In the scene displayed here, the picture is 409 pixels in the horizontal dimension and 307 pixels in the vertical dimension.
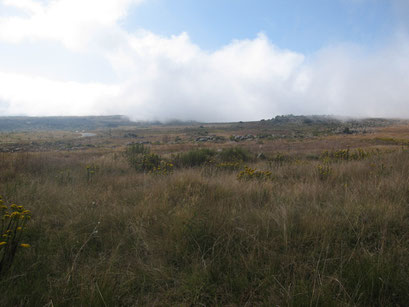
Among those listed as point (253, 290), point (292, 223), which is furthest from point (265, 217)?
point (253, 290)

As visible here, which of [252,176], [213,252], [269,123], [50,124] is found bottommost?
[213,252]

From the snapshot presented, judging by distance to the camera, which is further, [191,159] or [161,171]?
[191,159]

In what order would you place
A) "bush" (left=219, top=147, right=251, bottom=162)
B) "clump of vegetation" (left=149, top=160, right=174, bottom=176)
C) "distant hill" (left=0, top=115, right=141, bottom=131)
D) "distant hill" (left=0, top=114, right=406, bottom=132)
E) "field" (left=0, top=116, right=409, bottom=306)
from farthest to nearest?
"distant hill" (left=0, top=115, right=141, bottom=131) → "distant hill" (left=0, top=114, right=406, bottom=132) → "bush" (left=219, top=147, right=251, bottom=162) → "clump of vegetation" (left=149, top=160, right=174, bottom=176) → "field" (left=0, top=116, right=409, bottom=306)

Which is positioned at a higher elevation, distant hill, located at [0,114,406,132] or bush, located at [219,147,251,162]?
distant hill, located at [0,114,406,132]

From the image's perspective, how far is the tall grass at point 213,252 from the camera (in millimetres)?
1539

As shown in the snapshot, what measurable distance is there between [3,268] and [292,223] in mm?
2931

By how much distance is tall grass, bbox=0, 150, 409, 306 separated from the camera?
154 centimetres

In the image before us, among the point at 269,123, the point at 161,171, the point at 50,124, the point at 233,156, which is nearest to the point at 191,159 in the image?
the point at 233,156

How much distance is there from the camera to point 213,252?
200 centimetres

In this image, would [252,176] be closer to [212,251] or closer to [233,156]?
[212,251]

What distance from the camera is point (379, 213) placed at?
256 centimetres

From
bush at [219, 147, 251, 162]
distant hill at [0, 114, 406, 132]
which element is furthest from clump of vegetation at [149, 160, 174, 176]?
distant hill at [0, 114, 406, 132]

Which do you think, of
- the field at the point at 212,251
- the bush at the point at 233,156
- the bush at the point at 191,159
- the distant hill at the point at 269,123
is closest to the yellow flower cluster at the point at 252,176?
the field at the point at 212,251

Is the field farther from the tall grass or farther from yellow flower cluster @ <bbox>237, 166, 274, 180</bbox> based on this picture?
yellow flower cluster @ <bbox>237, 166, 274, 180</bbox>
